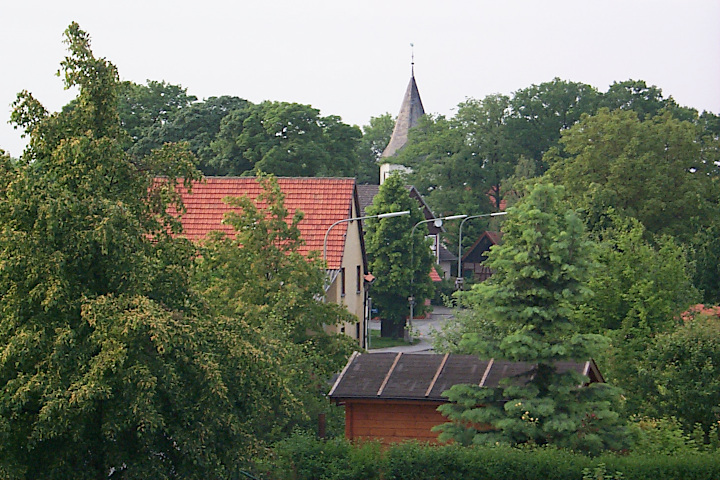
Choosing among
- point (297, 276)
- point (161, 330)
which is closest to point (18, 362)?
point (161, 330)

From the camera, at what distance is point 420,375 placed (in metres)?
19.0

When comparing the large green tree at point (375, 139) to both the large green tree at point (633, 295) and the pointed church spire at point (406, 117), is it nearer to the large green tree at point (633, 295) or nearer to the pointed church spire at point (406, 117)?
the pointed church spire at point (406, 117)

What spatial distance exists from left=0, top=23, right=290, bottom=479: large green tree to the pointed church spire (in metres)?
79.2

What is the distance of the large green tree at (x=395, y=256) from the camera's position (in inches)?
2051

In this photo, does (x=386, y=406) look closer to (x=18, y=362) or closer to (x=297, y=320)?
(x=297, y=320)

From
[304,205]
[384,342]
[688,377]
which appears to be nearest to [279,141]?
[384,342]

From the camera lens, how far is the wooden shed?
18344 mm

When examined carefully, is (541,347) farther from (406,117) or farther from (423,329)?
(406,117)

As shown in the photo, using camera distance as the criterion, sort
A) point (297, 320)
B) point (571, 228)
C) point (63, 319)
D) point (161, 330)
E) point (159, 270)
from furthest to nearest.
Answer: point (297, 320) < point (571, 228) < point (159, 270) < point (63, 319) < point (161, 330)

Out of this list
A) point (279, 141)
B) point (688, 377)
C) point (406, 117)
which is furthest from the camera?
point (406, 117)

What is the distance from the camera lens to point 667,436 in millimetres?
16766

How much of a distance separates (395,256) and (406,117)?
1725 inches

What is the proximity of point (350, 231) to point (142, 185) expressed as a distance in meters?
23.7

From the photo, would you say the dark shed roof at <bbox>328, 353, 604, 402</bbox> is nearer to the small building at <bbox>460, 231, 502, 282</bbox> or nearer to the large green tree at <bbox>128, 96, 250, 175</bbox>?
the large green tree at <bbox>128, 96, 250, 175</bbox>
